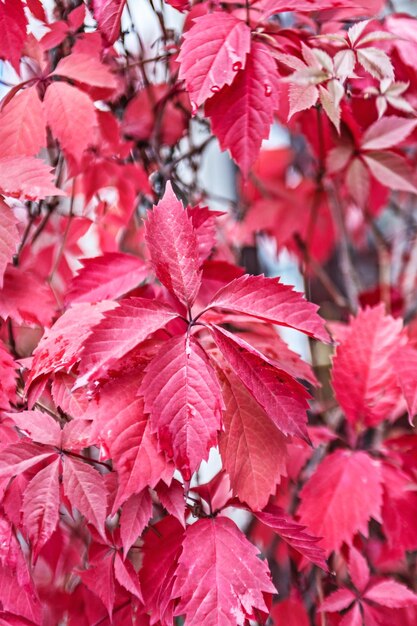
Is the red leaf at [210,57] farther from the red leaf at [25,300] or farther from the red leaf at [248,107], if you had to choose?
the red leaf at [25,300]

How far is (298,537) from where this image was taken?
2.05ft

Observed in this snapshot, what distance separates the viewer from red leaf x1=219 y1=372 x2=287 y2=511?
0.64m

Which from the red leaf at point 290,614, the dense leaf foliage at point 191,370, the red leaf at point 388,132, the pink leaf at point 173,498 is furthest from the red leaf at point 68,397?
the red leaf at point 388,132

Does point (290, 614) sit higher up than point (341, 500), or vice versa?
point (341, 500)

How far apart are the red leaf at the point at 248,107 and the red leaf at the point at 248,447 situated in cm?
25

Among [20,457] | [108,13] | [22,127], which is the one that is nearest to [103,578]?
[20,457]

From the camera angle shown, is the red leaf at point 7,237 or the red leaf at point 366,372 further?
the red leaf at point 366,372

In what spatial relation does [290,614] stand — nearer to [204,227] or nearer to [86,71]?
[204,227]

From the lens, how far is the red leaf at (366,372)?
2.68 feet

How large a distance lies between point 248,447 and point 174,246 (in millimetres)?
222

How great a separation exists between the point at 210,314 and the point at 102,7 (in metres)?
0.37

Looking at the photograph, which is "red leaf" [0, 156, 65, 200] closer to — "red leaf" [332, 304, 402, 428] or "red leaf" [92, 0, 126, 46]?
"red leaf" [92, 0, 126, 46]

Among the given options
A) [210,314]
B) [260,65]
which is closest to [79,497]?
[210,314]

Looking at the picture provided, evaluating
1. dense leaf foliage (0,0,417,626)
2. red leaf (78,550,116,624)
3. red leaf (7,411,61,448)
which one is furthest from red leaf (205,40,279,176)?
red leaf (78,550,116,624)
